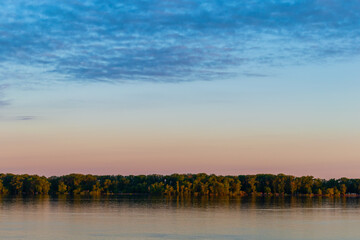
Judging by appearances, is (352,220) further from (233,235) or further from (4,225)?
(4,225)

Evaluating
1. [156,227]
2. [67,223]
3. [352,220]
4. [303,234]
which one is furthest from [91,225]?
[352,220]

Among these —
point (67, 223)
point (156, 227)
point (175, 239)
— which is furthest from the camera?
point (67, 223)

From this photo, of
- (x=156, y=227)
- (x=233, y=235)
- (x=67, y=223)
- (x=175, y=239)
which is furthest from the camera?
(x=67, y=223)

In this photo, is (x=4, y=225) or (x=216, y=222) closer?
(x=4, y=225)

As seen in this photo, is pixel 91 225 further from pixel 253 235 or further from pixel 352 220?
pixel 352 220

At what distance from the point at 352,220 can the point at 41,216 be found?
180 ft

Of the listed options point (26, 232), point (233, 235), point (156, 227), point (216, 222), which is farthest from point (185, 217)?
point (26, 232)

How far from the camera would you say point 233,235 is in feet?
227

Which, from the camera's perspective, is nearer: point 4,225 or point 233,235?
point 233,235

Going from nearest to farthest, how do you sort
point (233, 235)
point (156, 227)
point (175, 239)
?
point (175, 239) < point (233, 235) < point (156, 227)

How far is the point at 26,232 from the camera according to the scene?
7050 centimetres

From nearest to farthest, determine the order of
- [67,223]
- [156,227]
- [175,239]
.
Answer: [175,239]
[156,227]
[67,223]

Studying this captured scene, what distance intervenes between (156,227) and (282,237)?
61.3 ft

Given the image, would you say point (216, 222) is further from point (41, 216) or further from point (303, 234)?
point (41, 216)
